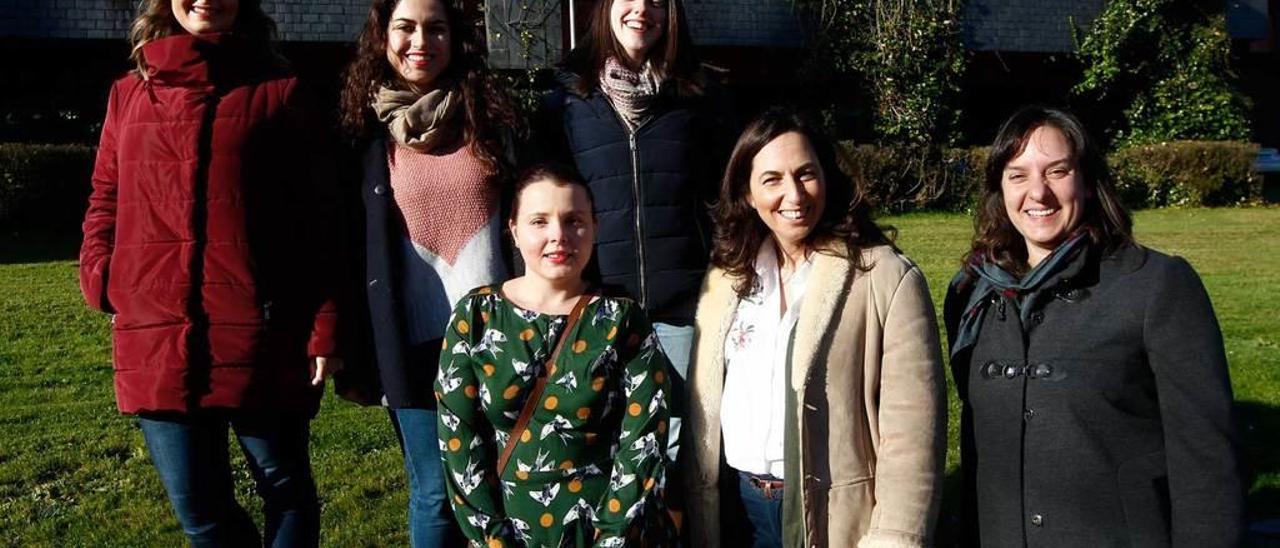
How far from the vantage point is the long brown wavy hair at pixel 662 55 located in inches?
136

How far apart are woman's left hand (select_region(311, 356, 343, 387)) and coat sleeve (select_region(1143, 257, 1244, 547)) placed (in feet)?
6.48

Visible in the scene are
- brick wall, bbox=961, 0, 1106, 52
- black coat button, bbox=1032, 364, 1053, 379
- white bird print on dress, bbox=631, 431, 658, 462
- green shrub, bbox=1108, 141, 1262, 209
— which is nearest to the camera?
black coat button, bbox=1032, 364, 1053, 379

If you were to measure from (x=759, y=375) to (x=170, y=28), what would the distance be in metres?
1.76

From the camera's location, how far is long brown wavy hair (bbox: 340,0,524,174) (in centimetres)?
329

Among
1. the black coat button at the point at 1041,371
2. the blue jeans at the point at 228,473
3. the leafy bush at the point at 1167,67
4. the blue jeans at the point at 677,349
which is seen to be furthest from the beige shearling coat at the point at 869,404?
the leafy bush at the point at 1167,67

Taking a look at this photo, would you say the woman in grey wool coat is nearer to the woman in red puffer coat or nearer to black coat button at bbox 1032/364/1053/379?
black coat button at bbox 1032/364/1053/379

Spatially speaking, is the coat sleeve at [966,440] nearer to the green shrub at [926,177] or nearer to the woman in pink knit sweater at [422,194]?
the woman in pink knit sweater at [422,194]

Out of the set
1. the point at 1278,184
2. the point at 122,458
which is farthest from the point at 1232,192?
the point at 122,458

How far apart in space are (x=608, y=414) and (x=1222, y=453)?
1.33m

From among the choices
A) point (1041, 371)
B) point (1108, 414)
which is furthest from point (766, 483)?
point (1108, 414)

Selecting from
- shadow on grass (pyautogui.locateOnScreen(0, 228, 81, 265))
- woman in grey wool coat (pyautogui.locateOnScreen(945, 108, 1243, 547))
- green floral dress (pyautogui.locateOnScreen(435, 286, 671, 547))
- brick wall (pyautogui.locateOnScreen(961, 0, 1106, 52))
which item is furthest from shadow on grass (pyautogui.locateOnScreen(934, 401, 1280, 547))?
brick wall (pyautogui.locateOnScreen(961, 0, 1106, 52))

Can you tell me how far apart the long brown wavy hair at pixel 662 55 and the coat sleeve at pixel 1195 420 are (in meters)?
1.49

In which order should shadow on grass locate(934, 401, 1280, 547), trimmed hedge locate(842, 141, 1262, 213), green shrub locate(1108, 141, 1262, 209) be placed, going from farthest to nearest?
1. green shrub locate(1108, 141, 1262, 209)
2. trimmed hedge locate(842, 141, 1262, 213)
3. shadow on grass locate(934, 401, 1280, 547)

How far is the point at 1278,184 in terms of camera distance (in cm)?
2450
